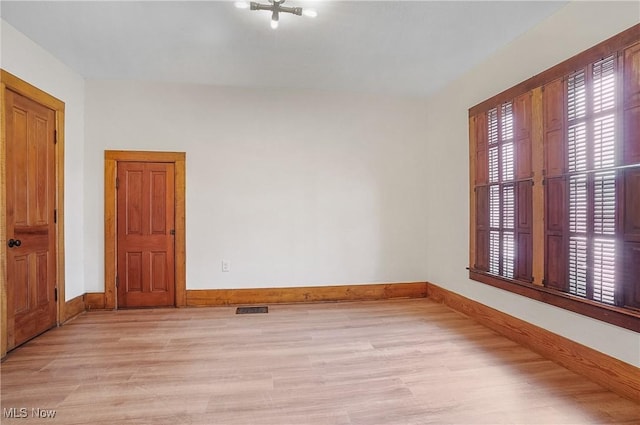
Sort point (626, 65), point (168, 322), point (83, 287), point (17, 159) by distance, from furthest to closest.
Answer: point (83, 287)
point (168, 322)
point (17, 159)
point (626, 65)

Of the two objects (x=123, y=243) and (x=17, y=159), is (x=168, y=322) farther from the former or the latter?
(x=17, y=159)

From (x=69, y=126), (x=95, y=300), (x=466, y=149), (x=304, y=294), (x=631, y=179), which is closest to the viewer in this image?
(x=631, y=179)

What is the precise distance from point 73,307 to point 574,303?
4794mm

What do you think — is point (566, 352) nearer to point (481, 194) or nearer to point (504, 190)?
point (504, 190)

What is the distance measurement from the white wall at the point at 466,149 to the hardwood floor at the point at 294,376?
1.06ft

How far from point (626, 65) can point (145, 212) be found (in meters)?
4.54

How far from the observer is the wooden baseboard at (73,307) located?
3293 mm

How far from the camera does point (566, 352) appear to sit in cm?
230

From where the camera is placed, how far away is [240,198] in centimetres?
390

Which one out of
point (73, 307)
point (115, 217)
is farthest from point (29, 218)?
point (73, 307)

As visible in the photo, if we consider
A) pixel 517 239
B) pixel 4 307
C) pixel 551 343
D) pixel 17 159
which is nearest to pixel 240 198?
pixel 17 159

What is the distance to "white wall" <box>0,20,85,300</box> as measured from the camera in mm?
2805

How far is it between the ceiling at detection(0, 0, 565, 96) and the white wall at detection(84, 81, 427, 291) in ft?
1.17

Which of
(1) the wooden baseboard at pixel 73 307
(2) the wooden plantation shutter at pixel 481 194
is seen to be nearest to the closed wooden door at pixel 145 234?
(1) the wooden baseboard at pixel 73 307
